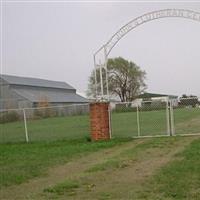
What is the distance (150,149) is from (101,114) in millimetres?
4622

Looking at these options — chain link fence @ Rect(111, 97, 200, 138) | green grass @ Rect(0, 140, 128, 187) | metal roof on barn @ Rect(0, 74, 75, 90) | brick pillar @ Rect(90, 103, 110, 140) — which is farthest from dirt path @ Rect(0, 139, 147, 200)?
metal roof on barn @ Rect(0, 74, 75, 90)

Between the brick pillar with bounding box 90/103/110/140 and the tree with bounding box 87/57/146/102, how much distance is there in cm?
6824

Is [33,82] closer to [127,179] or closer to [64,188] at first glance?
[127,179]

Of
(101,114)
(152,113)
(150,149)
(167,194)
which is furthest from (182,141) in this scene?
(152,113)

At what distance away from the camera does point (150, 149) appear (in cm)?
1388

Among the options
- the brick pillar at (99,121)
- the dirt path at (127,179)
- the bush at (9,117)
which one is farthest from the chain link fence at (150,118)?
the dirt path at (127,179)

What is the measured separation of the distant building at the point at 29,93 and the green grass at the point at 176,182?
206 feet

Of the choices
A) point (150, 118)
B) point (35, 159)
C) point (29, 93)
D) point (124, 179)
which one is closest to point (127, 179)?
point (124, 179)

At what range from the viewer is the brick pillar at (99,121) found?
18156mm

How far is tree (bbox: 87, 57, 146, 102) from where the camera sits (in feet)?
288

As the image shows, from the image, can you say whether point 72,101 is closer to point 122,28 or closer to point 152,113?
point 152,113

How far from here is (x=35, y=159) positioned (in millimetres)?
12969

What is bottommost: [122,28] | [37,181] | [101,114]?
[37,181]

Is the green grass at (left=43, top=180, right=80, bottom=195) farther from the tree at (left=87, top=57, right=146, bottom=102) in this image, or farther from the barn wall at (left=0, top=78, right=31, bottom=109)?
the tree at (left=87, top=57, right=146, bottom=102)
